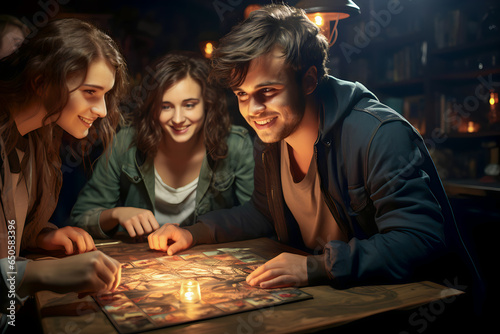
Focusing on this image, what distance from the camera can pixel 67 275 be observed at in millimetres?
1221

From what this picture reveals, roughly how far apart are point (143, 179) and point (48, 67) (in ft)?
2.93

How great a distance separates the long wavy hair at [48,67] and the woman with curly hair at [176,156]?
545 mm

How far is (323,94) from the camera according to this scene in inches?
68.8

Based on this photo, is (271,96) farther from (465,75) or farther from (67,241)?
(465,75)

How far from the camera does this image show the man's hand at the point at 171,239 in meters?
1.82

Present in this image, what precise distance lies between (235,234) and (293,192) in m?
0.34

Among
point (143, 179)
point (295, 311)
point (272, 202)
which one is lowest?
point (295, 311)

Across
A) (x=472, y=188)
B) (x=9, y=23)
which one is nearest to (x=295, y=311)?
(x=9, y=23)

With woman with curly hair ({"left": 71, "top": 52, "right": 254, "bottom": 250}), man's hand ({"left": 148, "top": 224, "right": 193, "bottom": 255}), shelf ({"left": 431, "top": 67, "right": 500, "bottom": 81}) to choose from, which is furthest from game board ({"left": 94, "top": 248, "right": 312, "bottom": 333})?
shelf ({"left": 431, "top": 67, "right": 500, "bottom": 81})

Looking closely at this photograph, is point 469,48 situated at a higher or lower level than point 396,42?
lower

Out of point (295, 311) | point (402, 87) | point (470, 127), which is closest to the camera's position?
point (295, 311)

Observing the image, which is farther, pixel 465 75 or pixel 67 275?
pixel 465 75

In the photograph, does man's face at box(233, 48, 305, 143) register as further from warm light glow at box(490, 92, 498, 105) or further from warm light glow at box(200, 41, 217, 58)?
warm light glow at box(490, 92, 498, 105)

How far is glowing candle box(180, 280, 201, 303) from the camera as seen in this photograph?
4.16 ft
